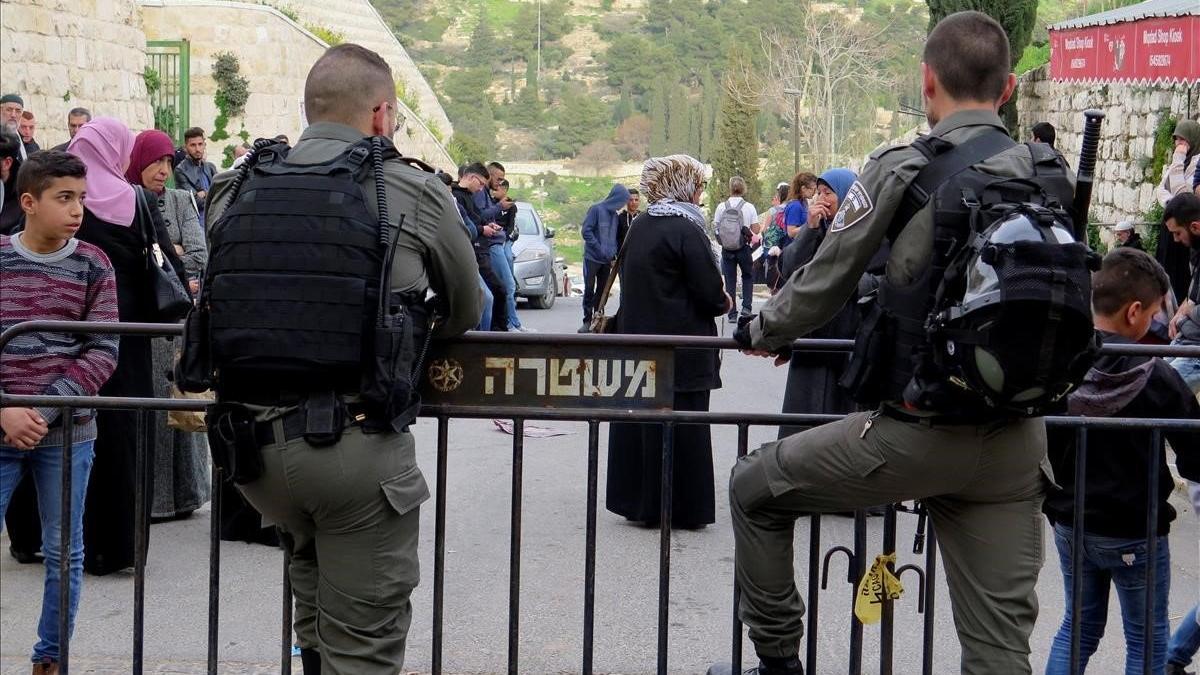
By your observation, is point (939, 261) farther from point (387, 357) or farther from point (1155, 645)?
point (1155, 645)

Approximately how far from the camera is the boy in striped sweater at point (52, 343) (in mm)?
4598

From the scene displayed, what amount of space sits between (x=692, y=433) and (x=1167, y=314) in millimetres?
2701

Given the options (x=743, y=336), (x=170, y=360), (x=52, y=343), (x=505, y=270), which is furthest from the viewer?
(x=505, y=270)

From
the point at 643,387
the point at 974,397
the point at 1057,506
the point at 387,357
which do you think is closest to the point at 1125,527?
the point at 1057,506

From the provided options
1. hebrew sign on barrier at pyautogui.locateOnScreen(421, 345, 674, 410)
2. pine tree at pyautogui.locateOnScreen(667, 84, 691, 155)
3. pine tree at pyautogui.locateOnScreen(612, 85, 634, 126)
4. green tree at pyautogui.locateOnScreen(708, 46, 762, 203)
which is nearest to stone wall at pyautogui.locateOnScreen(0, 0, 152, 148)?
hebrew sign on barrier at pyautogui.locateOnScreen(421, 345, 674, 410)

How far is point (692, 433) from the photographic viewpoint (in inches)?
293

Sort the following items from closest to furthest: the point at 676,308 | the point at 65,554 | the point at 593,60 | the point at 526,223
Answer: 1. the point at 65,554
2. the point at 676,308
3. the point at 526,223
4. the point at 593,60

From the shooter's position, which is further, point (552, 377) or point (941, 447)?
point (552, 377)

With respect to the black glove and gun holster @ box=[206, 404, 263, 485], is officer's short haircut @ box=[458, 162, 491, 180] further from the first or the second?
gun holster @ box=[206, 404, 263, 485]

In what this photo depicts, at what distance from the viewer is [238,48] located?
29.8 m

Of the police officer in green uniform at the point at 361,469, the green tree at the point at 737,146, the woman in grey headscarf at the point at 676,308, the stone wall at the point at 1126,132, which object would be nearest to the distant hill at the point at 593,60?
the green tree at the point at 737,146

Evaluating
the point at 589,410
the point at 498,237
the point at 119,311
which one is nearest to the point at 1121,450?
the point at 589,410

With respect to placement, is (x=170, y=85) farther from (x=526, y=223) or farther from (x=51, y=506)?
(x=51, y=506)

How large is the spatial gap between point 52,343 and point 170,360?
2407 millimetres
